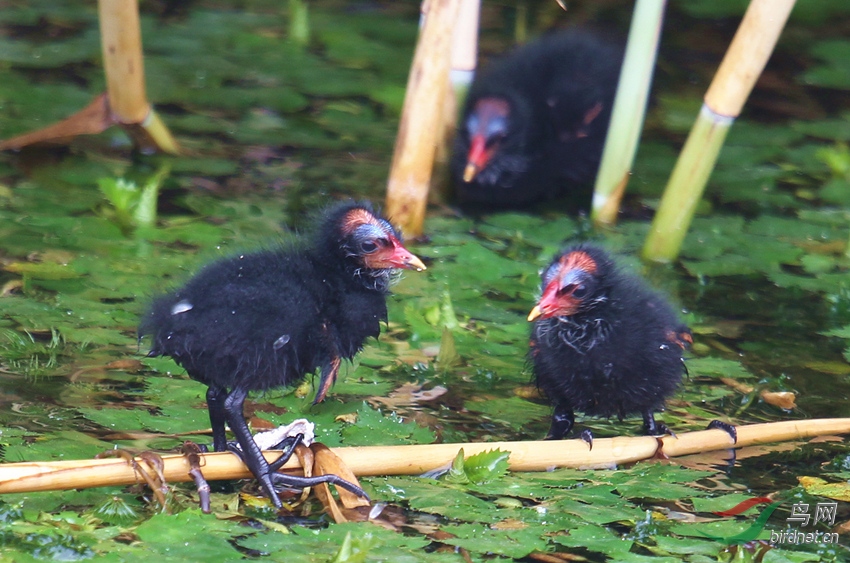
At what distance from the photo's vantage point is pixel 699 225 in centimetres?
546

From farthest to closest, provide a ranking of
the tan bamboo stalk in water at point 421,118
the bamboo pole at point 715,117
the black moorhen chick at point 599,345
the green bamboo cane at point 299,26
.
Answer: the green bamboo cane at point 299,26 < the tan bamboo stalk in water at point 421,118 < the bamboo pole at point 715,117 < the black moorhen chick at point 599,345

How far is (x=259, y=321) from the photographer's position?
3049mm

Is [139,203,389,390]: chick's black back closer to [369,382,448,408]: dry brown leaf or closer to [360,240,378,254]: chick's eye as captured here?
[360,240,378,254]: chick's eye

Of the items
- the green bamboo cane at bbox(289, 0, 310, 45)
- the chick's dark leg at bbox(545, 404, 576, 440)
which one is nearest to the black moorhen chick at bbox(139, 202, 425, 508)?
the chick's dark leg at bbox(545, 404, 576, 440)

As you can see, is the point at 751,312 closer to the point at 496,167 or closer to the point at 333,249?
the point at 496,167

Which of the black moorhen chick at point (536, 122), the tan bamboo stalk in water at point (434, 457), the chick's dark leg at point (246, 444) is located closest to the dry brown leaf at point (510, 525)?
the tan bamboo stalk in water at point (434, 457)

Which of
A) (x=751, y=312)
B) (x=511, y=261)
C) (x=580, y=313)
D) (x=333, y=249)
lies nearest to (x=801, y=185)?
(x=751, y=312)

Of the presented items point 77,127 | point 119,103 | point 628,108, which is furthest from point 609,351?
point 77,127

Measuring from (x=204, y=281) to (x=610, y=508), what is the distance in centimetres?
127

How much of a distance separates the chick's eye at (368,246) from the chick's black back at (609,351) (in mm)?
644

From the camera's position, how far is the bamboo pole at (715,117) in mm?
4340

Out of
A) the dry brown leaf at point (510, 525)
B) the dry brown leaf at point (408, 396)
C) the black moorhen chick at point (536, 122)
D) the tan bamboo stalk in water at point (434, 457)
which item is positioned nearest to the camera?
the tan bamboo stalk in water at point (434, 457)

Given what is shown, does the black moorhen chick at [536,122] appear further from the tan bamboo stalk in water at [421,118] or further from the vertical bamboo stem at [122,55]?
the vertical bamboo stem at [122,55]

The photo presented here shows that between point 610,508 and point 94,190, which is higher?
point 94,190
